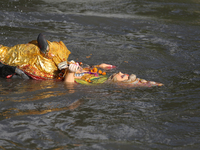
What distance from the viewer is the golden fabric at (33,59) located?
187 inches

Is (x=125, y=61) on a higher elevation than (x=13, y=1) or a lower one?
lower

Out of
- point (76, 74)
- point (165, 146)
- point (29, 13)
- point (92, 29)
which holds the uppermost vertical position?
point (29, 13)

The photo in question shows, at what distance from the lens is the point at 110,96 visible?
13.9 ft

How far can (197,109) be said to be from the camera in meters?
3.78

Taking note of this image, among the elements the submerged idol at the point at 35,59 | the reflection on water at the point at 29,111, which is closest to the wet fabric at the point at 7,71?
the submerged idol at the point at 35,59

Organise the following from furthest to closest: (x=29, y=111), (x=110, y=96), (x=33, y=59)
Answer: (x=33, y=59) → (x=110, y=96) → (x=29, y=111)

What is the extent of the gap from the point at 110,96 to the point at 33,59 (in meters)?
1.65

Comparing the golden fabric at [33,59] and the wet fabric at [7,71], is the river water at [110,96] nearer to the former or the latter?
the wet fabric at [7,71]

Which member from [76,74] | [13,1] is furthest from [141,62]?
[13,1]

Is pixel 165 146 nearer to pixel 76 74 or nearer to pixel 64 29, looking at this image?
pixel 76 74

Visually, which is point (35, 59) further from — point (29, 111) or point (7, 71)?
point (29, 111)

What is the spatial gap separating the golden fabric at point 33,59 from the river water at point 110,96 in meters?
0.21

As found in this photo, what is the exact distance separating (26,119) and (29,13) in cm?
730

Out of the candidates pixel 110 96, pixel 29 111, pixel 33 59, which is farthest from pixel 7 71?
pixel 110 96
